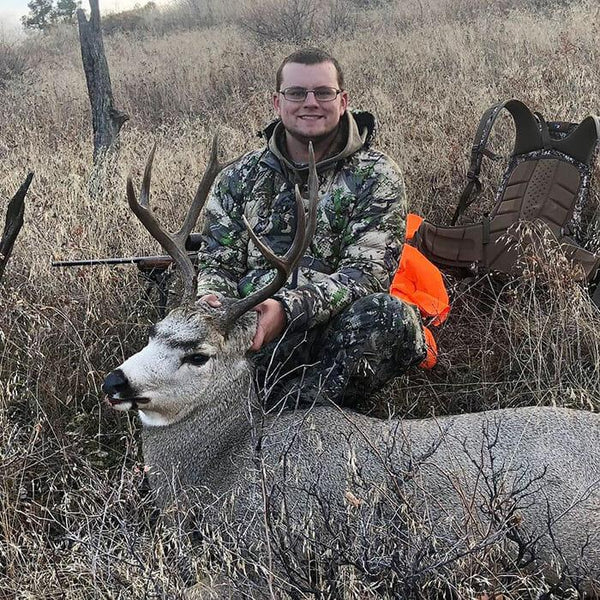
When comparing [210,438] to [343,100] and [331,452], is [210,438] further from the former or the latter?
[343,100]

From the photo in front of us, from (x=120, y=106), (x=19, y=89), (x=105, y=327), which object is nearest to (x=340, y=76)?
(x=105, y=327)

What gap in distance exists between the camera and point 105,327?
432cm

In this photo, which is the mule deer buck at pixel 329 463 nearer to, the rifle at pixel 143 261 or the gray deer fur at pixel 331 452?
the gray deer fur at pixel 331 452

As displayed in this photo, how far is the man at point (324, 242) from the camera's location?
3529 millimetres

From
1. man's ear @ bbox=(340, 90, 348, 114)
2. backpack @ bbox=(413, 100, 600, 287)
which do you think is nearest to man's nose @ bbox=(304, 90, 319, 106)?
man's ear @ bbox=(340, 90, 348, 114)

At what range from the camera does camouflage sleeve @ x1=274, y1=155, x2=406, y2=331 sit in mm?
3520

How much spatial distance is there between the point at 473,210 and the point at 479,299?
112cm

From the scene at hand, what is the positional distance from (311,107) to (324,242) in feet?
2.26

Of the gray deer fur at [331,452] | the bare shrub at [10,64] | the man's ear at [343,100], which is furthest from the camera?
the bare shrub at [10,64]

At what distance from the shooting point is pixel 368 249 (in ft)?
12.3

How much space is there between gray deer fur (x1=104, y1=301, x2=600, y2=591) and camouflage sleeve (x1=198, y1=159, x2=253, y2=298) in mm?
850

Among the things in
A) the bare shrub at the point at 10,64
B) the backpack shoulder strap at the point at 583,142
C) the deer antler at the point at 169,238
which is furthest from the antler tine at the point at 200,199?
the bare shrub at the point at 10,64

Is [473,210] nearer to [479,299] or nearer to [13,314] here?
[479,299]

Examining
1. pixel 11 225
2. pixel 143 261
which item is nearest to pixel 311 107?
pixel 143 261
